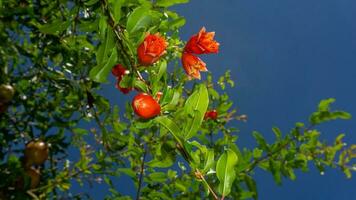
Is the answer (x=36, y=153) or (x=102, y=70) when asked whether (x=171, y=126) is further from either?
(x=36, y=153)

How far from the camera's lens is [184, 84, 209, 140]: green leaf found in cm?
120

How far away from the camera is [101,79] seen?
3.93 ft

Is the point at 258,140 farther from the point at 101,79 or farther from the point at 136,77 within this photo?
the point at 101,79

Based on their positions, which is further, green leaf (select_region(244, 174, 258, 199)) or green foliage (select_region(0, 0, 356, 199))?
green leaf (select_region(244, 174, 258, 199))

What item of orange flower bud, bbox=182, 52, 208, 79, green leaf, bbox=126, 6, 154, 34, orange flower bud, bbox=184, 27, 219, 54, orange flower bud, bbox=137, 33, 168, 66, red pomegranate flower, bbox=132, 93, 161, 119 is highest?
orange flower bud, bbox=184, 27, 219, 54

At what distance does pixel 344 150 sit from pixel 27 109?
2601mm

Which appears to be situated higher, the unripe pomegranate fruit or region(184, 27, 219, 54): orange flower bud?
the unripe pomegranate fruit

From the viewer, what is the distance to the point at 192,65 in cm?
152

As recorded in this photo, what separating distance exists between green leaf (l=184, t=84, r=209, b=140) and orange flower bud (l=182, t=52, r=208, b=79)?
0.98 ft

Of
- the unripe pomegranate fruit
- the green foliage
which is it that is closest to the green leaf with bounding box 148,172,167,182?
the green foliage

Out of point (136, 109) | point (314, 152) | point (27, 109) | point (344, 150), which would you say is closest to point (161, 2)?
point (136, 109)

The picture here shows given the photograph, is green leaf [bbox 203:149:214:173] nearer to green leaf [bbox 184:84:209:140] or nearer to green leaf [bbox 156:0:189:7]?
green leaf [bbox 184:84:209:140]

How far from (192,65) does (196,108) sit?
1.07 feet

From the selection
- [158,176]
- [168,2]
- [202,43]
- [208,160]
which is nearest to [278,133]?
[158,176]
